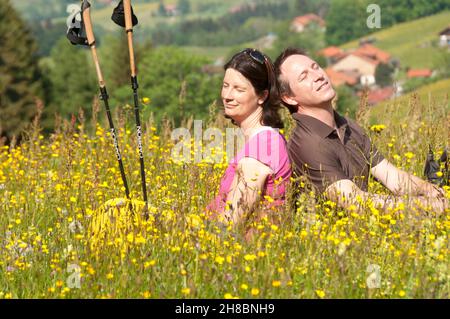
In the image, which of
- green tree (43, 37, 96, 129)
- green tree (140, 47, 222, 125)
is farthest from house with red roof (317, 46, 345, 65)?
green tree (140, 47, 222, 125)

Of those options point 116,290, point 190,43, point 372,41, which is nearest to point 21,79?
point 116,290

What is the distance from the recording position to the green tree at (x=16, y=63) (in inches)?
2114

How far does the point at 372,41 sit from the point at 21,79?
9773cm

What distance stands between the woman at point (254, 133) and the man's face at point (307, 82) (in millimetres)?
230

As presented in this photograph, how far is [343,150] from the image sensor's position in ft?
15.9

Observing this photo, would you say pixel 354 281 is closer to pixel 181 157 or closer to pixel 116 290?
pixel 116 290

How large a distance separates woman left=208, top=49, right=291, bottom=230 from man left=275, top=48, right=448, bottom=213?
0.74ft

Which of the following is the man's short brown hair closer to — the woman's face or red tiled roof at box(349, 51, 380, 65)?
the woman's face

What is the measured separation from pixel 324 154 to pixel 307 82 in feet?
1.66

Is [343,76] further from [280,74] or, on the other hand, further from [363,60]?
[280,74]

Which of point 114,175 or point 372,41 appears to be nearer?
point 114,175

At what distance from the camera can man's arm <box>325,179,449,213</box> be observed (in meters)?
4.27

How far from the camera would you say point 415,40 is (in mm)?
127688

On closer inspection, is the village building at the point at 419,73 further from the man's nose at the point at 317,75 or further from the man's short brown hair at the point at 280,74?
the man's nose at the point at 317,75
